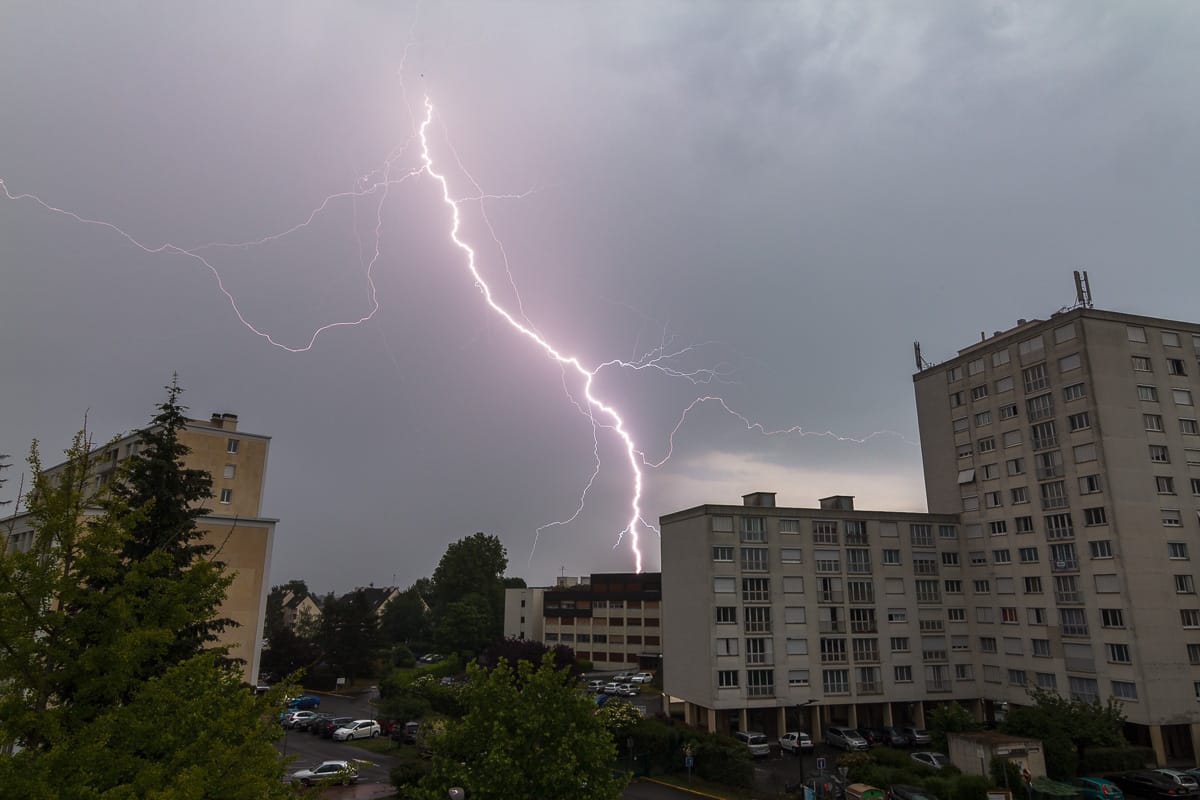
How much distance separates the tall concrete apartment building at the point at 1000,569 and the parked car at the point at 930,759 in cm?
547

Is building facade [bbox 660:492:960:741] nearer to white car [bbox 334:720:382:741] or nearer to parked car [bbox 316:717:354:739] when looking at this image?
white car [bbox 334:720:382:741]

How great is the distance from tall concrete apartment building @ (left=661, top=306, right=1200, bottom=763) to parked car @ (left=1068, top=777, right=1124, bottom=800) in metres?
10.5

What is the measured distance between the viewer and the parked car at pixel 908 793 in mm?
27922

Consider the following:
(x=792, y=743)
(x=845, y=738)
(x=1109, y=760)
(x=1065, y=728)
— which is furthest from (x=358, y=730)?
(x=1109, y=760)

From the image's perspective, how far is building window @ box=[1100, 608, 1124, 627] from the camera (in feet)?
130

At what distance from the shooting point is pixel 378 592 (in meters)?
136

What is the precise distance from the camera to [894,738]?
42500mm

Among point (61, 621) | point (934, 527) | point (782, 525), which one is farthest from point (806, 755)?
point (61, 621)

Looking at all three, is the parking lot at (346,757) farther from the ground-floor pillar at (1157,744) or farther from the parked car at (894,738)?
the ground-floor pillar at (1157,744)

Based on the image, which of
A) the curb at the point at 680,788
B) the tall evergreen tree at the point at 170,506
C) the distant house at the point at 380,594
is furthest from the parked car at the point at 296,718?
the distant house at the point at 380,594

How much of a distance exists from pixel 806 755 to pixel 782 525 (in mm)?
13976

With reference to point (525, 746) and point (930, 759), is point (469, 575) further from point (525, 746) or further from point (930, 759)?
point (525, 746)

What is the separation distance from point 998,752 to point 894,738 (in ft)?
43.2

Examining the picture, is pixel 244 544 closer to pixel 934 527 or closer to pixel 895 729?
pixel 895 729
